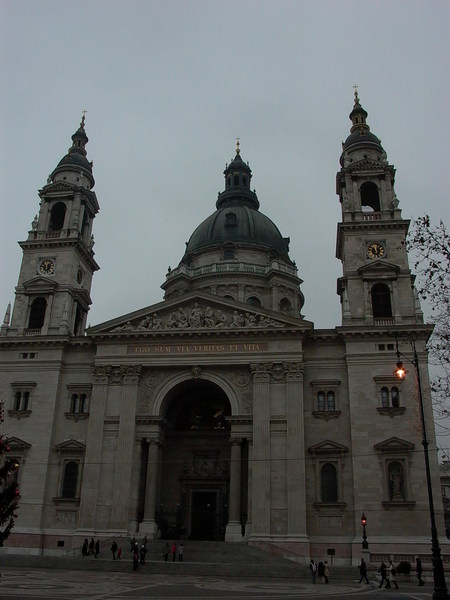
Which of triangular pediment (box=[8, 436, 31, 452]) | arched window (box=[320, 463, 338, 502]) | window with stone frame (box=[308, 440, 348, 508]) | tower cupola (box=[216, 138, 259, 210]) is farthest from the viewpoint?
tower cupola (box=[216, 138, 259, 210])

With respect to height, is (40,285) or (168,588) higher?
(40,285)

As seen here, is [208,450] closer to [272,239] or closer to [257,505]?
[257,505]

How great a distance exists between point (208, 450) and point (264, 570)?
540 inches

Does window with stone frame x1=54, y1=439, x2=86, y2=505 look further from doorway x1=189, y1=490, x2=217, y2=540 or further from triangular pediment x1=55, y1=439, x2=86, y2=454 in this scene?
doorway x1=189, y1=490, x2=217, y2=540

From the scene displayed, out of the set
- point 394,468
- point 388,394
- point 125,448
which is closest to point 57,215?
point 125,448

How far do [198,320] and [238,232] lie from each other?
23100mm

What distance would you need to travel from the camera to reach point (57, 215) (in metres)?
51.0

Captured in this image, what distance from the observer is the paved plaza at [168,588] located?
1853 centimetres

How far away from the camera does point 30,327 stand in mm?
45781

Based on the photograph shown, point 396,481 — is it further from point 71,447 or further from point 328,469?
point 71,447

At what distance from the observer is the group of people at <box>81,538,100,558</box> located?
110 ft

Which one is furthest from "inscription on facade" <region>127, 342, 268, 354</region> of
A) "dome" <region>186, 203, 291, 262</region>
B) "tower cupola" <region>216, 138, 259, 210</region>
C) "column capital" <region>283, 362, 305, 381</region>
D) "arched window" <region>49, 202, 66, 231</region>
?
"tower cupola" <region>216, 138, 259, 210</region>

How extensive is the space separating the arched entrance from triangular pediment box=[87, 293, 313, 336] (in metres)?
4.07

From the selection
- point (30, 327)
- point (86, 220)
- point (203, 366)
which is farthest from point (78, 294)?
point (203, 366)
